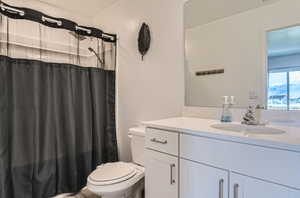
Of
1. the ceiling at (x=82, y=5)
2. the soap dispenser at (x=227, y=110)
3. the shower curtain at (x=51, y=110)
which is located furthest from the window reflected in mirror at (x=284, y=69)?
the ceiling at (x=82, y=5)

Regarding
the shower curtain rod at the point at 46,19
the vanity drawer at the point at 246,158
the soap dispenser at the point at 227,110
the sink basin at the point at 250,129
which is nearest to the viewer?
the vanity drawer at the point at 246,158

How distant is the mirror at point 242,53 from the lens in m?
1.21

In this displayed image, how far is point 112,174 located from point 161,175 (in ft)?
1.65

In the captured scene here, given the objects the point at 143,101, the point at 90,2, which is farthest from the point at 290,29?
the point at 90,2

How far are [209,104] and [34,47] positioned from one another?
6.42 ft

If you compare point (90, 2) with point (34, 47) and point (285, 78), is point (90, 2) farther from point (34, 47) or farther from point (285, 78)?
point (285, 78)

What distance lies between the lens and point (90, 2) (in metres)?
2.41

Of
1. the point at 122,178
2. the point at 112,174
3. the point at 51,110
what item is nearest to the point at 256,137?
the point at 122,178

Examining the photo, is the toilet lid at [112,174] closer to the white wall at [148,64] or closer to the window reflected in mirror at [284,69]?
the white wall at [148,64]

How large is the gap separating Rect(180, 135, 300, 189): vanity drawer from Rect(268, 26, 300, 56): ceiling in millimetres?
765

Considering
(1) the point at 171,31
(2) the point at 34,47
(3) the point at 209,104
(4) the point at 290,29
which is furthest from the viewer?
(2) the point at 34,47

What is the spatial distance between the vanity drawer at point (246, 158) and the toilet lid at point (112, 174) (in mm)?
623

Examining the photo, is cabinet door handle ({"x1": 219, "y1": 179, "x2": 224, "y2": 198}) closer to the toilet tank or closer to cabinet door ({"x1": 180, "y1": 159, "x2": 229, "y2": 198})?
cabinet door ({"x1": 180, "y1": 159, "x2": 229, "y2": 198})

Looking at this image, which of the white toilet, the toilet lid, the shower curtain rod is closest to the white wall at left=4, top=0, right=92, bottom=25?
the shower curtain rod
